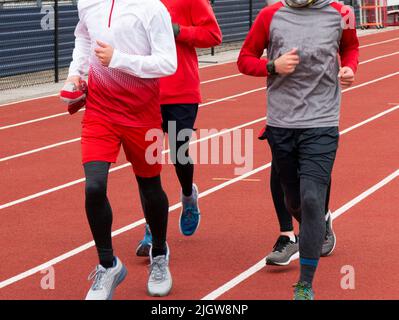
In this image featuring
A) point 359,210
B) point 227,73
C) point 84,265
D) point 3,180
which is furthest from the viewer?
point 227,73

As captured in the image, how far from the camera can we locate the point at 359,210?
9.57 m

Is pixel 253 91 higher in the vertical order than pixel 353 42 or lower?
lower

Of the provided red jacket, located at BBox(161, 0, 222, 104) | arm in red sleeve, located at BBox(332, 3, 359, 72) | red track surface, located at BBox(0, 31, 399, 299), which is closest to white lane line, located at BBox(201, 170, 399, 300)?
red track surface, located at BBox(0, 31, 399, 299)

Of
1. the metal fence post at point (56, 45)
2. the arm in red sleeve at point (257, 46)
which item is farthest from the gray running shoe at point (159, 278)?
the metal fence post at point (56, 45)

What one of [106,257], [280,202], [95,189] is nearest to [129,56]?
[95,189]

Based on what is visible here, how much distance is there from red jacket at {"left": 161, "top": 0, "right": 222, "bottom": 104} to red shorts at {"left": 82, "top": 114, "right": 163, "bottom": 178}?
1052 mm

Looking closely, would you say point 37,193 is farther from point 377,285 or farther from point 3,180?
point 377,285

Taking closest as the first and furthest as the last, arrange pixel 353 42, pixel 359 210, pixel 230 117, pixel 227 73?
pixel 353 42, pixel 359 210, pixel 230 117, pixel 227 73

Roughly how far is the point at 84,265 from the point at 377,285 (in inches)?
76.4

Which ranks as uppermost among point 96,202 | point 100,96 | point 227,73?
point 100,96

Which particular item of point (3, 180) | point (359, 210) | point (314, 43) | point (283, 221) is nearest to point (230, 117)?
point (3, 180)

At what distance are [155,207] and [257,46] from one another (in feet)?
3.70

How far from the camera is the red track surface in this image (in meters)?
7.27

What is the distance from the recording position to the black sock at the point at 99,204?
6.59 metres
